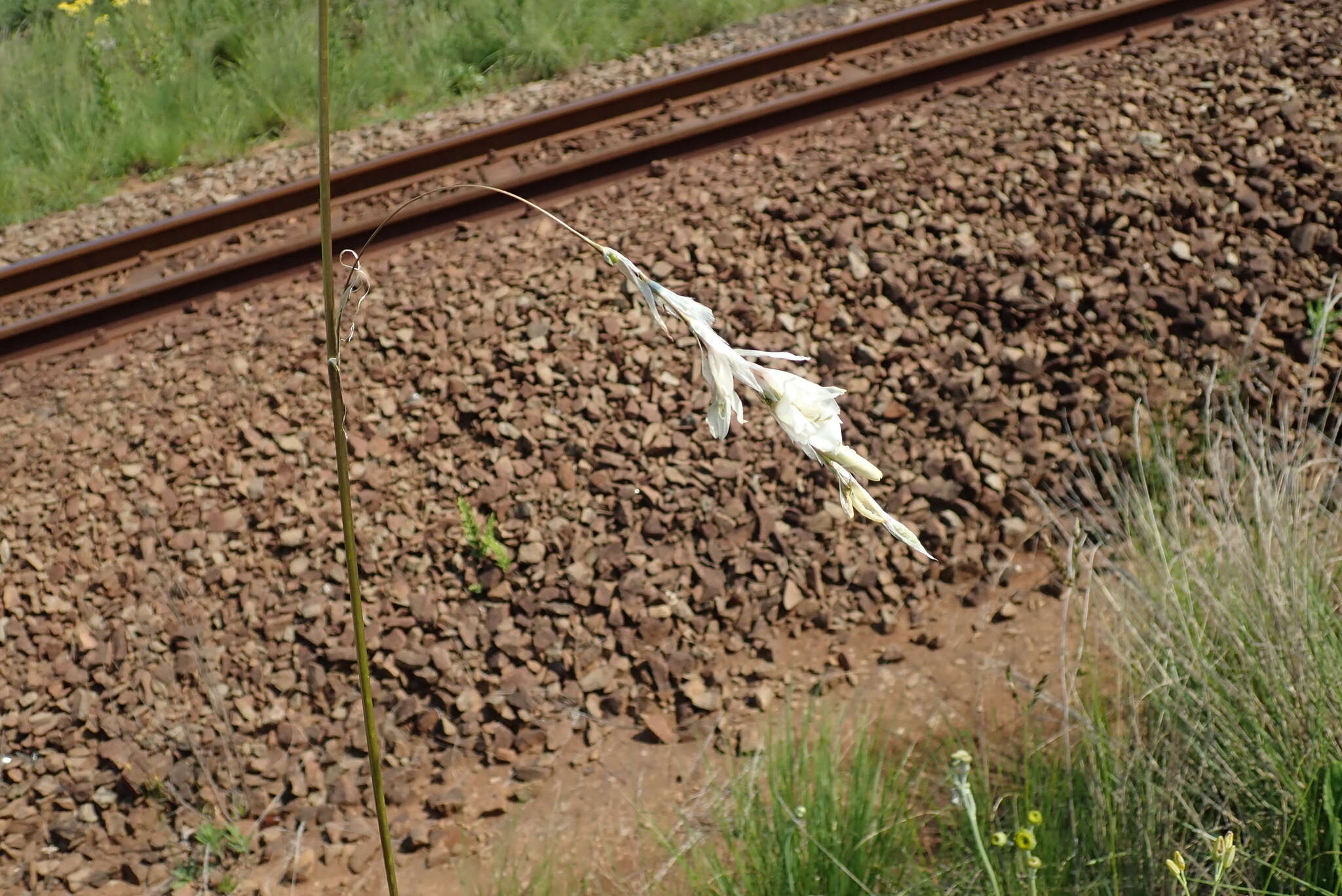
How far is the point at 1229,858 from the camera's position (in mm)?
1300

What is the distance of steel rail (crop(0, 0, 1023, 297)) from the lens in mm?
5188

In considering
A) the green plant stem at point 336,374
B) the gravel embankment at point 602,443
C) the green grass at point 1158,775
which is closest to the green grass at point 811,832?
the green grass at point 1158,775

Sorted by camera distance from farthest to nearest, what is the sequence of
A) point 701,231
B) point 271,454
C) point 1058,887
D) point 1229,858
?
point 701,231 < point 271,454 < point 1058,887 < point 1229,858

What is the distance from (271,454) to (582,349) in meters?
1.16

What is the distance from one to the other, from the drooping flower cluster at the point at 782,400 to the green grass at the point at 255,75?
6.37 meters

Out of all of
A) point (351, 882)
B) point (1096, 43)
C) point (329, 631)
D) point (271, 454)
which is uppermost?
point (1096, 43)

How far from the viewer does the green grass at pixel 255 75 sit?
6.68 meters

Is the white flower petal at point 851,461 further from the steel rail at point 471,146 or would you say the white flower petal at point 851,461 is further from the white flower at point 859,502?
the steel rail at point 471,146

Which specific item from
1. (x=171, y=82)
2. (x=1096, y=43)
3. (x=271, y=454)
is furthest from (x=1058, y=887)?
(x=171, y=82)

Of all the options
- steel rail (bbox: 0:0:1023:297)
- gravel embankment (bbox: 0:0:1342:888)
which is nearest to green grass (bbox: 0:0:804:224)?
steel rail (bbox: 0:0:1023:297)

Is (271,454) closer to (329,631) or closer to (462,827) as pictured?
(329,631)

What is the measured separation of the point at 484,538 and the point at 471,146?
2670mm

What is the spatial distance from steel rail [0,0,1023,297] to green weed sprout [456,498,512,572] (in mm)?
2440

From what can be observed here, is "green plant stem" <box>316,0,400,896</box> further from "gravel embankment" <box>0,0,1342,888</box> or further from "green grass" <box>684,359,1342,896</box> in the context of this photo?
"gravel embankment" <box>0,0,1342,888</box>
